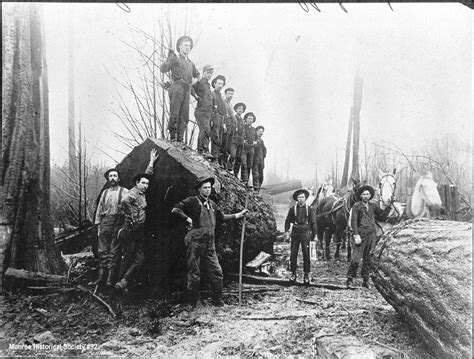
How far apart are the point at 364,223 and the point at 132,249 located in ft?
9.66

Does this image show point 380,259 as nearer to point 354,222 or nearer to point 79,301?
point 354,222

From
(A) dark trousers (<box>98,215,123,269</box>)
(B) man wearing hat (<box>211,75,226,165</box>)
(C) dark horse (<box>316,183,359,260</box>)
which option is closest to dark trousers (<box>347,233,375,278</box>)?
(C) dark horse (<box>316,183,359,260</box>)

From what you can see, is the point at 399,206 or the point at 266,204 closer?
the point at 399,206

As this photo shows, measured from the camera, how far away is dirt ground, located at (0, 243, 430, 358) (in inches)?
142

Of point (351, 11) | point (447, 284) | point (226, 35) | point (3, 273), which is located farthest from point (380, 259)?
point (3, 273)

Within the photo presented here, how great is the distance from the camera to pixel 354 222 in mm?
4777

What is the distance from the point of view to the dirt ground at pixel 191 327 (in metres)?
3.61

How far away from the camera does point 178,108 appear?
16.6 ft

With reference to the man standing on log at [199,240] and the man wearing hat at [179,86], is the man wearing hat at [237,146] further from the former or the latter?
the man standing on log at [199,240]

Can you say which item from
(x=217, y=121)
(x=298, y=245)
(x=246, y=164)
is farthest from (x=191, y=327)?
(x=217, y=121)

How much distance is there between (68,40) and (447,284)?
461 centimetres

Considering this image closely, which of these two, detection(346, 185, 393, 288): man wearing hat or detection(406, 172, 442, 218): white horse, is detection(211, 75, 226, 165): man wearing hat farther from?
detection(406, 172, 442, 218): white horse

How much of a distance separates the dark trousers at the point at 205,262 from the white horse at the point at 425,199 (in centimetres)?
244

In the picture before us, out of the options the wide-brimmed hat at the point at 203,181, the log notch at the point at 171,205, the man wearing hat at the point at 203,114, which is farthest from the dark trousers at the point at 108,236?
the man wearing hat at the point at 203,114
